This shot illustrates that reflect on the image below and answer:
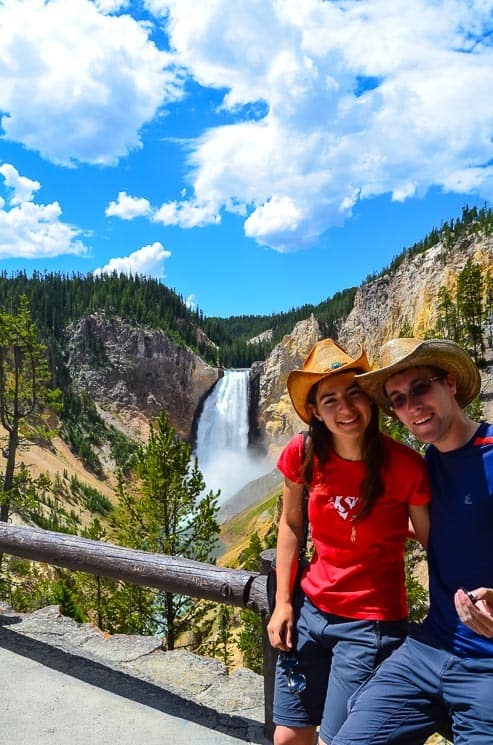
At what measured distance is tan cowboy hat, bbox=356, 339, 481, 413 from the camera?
2.76 meters

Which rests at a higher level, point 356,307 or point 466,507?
point 356,307

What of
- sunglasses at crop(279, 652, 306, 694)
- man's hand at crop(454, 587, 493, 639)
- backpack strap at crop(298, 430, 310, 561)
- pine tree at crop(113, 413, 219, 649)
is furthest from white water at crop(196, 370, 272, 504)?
man's hand at crop(454, 587, 493, 639)

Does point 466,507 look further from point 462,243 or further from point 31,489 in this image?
point 462,243

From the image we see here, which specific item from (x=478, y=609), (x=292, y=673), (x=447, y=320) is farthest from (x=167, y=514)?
(x=447, y=320)

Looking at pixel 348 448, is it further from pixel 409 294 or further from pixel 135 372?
pixel 135 372

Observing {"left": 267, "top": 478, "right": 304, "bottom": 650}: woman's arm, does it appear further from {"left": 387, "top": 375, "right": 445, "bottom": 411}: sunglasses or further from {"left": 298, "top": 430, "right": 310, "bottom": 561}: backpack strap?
{"left": 387, "top": 375, "right": 445, "bottom": 411}: sunglasses

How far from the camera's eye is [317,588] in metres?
3.04

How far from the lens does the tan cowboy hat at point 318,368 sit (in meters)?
3.00

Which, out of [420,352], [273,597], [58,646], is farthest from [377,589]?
[58,646]

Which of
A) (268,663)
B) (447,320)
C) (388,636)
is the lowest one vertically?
(268,663)

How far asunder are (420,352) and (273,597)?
1886 millimetres

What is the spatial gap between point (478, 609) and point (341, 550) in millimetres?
786

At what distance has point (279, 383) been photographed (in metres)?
86.0

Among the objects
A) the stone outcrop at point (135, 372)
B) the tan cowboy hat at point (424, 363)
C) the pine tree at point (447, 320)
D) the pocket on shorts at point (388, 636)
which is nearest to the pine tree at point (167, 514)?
the pocket on shorts at point (388, 636)
